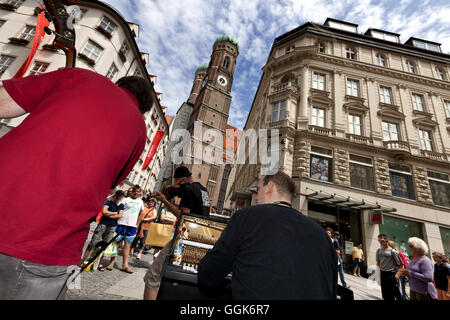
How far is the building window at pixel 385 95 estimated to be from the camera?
53.7 ft

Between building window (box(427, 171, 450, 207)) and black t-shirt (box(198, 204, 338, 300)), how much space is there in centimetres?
1807

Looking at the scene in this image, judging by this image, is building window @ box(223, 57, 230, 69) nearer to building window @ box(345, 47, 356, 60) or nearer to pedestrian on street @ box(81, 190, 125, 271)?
building window @ box(345, 47, 356, 60)

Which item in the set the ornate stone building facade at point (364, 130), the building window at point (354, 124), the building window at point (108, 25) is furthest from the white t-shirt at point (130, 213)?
the building window at point (108, 25)

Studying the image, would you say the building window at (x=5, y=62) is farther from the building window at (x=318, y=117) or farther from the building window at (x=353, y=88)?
the building window at (x=353, y=88)

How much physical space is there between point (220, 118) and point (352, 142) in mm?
35564

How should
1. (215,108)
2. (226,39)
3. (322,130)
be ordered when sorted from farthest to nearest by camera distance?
(226,39) < (215,108) < (322,130)

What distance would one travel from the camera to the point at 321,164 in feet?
44.9

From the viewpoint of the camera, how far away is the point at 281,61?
1870 centimetres

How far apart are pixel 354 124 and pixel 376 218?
728 cm

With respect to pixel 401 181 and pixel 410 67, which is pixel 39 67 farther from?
pixel 410 67

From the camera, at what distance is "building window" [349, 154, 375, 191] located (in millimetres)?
13203

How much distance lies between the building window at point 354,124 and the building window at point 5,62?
27.6m

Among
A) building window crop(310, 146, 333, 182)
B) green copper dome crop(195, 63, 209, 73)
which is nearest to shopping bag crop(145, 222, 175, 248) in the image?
building window crop(310, 146, 333, 182)

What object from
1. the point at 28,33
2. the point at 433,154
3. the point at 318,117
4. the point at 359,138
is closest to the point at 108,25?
the point at 28,33
